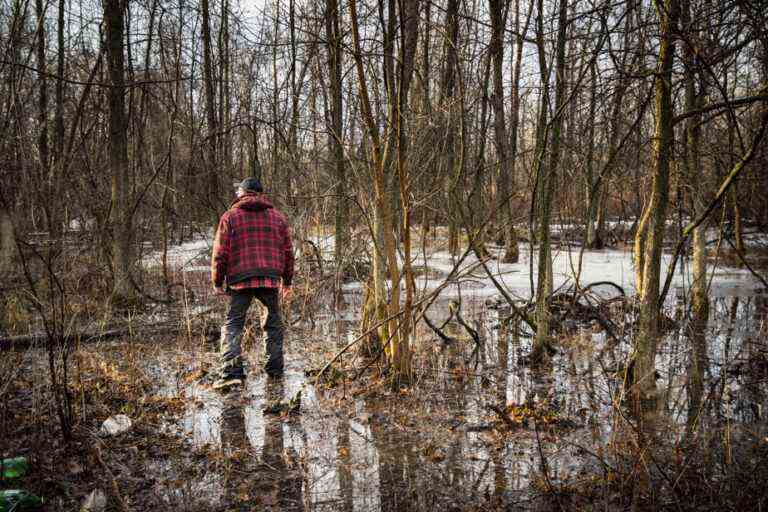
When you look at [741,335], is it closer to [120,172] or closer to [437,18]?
[437,18]

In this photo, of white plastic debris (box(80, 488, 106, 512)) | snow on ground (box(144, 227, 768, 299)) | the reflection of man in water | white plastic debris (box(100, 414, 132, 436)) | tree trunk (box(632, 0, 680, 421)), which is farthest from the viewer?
snow on ground (box(144, 227, 768, 299))

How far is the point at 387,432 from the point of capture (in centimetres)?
372

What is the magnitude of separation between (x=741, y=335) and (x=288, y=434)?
215 inches

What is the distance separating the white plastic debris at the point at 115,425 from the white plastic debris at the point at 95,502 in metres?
0.71

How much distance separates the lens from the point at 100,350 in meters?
5.53

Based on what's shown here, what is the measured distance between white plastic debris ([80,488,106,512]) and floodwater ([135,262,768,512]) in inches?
11.5

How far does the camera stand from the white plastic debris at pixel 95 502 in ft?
9.10

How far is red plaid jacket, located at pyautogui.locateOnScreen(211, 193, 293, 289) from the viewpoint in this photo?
16.0 ft

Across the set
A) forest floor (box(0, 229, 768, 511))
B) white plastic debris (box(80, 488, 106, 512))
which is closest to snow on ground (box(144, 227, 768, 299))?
forest floor (box(0, 229, 768, 511))

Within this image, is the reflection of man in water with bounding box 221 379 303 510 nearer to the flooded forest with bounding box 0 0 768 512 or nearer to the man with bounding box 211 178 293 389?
the flooded forest with bounding box 0 0 768 512

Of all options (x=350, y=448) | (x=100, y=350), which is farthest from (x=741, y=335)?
(x=100, y=350)

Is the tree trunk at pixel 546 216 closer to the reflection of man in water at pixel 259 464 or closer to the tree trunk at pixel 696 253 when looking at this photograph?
the tree trunk at pixel 696 253

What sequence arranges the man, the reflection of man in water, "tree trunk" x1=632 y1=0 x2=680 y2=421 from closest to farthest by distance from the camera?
the reflection of man in water < "tree trunk" x1=632 y1=0 x2=680 y2=421 < the man

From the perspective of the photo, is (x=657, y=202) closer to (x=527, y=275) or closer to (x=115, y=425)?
(x=115, y=425)
